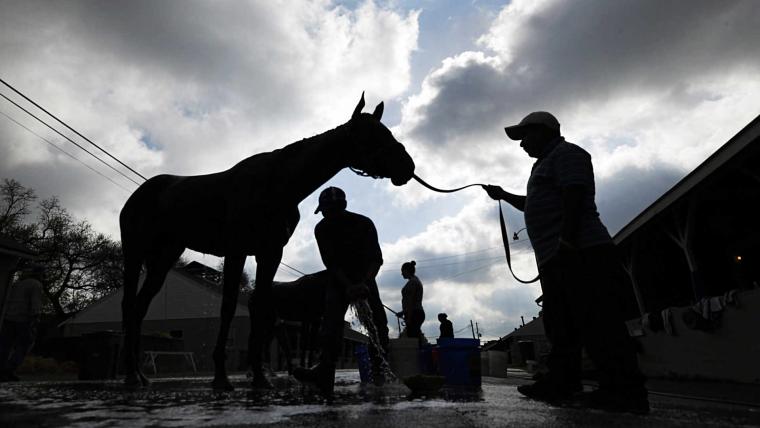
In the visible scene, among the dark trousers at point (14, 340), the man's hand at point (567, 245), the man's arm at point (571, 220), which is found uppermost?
the man's arm at point (571, 220)

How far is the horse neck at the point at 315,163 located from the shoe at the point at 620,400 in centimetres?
295

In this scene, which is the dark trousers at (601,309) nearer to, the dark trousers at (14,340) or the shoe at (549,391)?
the shoe at (549,391)

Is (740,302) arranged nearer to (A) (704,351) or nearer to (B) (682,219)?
(A) (704,351)

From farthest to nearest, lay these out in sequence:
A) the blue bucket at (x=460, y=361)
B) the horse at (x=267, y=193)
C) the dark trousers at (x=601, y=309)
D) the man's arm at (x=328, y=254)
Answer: the blue bucket at (x=460, y=361)
the horse at (x=267, y=193)
the man's arm at (x=328, y=254)
the dark trousers at (x=601, y=309)

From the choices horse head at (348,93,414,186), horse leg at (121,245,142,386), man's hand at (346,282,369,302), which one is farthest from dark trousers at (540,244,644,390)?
horse leg at (121,245,142,386)

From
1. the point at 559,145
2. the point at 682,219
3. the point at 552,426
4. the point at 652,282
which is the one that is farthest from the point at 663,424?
the point at 652,282

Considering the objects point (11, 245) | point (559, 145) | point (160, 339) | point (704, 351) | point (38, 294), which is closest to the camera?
point (559, 145)

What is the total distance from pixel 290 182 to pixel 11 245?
35.7ft

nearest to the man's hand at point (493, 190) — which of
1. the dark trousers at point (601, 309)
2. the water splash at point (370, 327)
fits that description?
the dark trousers at point (601, 309)

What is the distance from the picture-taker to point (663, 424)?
5.91 feet

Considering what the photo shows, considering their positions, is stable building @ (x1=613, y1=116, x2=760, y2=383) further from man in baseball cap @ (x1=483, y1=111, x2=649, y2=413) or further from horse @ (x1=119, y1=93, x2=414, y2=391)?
horse @ (x1=119, y1=93, x2=414, y2=391)

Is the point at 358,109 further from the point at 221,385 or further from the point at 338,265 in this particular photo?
the point at 221,385

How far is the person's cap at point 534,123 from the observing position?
3.26m

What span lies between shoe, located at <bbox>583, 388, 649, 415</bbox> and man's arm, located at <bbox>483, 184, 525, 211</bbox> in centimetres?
159
